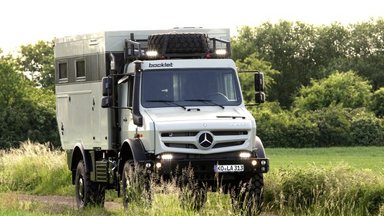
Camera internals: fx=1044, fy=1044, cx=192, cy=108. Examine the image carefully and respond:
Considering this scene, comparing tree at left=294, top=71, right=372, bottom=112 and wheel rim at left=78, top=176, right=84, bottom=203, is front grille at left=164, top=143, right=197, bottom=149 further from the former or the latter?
tree at left=294, top=71, right=372, bottom=112

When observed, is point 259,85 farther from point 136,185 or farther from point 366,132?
point 366,132

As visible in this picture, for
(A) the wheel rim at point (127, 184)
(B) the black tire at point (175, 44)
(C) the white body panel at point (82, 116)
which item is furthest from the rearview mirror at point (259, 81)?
(C) the white body panel at point (82, 116)

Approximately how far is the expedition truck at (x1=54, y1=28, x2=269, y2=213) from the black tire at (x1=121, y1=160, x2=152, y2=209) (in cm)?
3

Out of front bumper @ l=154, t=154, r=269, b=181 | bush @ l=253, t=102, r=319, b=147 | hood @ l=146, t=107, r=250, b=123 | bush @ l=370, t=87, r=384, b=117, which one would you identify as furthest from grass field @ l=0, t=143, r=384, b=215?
bush @ l=370, t=87, r=384, b=117

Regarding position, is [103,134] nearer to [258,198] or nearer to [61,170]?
[258,198]

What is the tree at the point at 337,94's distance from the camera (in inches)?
3725

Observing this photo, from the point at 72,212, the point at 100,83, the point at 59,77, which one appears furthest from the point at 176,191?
the point at 59,77

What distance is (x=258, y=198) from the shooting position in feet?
62.1

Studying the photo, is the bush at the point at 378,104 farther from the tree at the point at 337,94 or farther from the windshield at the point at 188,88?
the windshield at the point at 188,88

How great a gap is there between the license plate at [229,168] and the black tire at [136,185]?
1.24m

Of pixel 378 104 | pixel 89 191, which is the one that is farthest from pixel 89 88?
pixel 378 104

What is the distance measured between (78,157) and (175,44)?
484 cm

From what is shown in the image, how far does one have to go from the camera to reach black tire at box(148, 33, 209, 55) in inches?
792

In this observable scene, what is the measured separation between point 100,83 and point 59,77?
293cm
